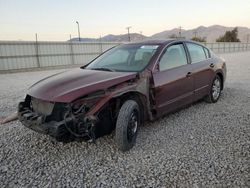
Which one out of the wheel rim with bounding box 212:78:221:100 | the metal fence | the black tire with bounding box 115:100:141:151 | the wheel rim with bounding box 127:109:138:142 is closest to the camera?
the black tire with bounding box 115:100:141:151

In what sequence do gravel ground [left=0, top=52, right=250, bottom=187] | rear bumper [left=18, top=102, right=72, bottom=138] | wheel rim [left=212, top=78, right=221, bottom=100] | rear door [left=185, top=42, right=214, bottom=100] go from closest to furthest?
gravel ground [left=0, top=52, right=250, bottom=187]
rear bumper [left=18, top=102, right=72, bottom=138]
rear door [left=185, top=42, right=214, bottom=100]
wheel rim [left=212, top=78, right=221, bottom=100]

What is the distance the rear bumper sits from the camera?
2824mm

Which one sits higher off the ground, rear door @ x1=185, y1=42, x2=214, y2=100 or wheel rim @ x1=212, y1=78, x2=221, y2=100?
rear door @ x1=185, y1=42, x2=214, y2=100

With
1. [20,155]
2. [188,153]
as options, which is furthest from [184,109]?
[20,155]

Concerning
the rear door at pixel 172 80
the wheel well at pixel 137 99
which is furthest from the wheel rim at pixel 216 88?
the wheel well at pixel 137 99

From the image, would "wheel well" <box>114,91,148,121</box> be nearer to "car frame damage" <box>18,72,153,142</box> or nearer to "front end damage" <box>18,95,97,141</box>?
"car frame damage" <box>18,72,153,142</box>

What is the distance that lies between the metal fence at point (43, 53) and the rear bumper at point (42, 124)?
16.5 metres

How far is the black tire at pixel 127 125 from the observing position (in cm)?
311

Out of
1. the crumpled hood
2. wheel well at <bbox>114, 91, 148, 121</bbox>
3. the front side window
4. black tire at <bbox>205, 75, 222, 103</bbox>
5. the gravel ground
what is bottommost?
the gravel ground

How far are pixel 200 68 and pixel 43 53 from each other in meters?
17.5

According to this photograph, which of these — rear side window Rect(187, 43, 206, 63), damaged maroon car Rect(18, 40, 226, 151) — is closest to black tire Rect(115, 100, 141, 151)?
damaged maroon car Rect(18, 40, 226, 151)

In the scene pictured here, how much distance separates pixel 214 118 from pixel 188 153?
63.9 inches

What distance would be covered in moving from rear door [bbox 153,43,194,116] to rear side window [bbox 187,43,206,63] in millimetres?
270

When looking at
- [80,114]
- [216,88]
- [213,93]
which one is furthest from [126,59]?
[216,88]
